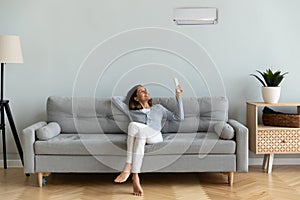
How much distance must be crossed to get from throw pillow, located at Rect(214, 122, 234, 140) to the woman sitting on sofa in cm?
42

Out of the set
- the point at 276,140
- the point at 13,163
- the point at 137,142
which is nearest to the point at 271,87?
the point at 276,140

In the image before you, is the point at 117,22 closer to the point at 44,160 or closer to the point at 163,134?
the point at 163,134

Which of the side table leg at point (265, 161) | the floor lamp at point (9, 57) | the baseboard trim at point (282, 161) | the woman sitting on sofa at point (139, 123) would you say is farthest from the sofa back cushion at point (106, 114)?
the baseboard trim at point (282, 161)

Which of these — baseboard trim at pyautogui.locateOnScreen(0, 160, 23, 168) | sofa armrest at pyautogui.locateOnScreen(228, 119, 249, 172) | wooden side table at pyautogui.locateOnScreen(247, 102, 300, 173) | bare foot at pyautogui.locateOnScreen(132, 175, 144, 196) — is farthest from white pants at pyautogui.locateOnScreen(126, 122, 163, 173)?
baseboard trim at pyautogui.locateOnScreen(0, 160, 23, 168)

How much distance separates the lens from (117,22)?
5.00 metres

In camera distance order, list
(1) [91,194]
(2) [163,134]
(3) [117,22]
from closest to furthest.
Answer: (1) [91,194] < (2) [163,134] < (3) [117,22]

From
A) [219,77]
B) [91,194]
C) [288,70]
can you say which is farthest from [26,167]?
[288,70]

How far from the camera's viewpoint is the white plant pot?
4.69m

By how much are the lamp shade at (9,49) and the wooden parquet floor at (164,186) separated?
1.23 meters

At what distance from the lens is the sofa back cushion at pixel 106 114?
15.1 ft

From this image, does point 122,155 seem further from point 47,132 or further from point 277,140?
point 277,140

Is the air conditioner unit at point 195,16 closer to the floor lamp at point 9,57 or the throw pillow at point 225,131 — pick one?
the throw pillow at point 225,131

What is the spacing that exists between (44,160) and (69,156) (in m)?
0.24

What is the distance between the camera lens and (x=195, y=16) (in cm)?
489
